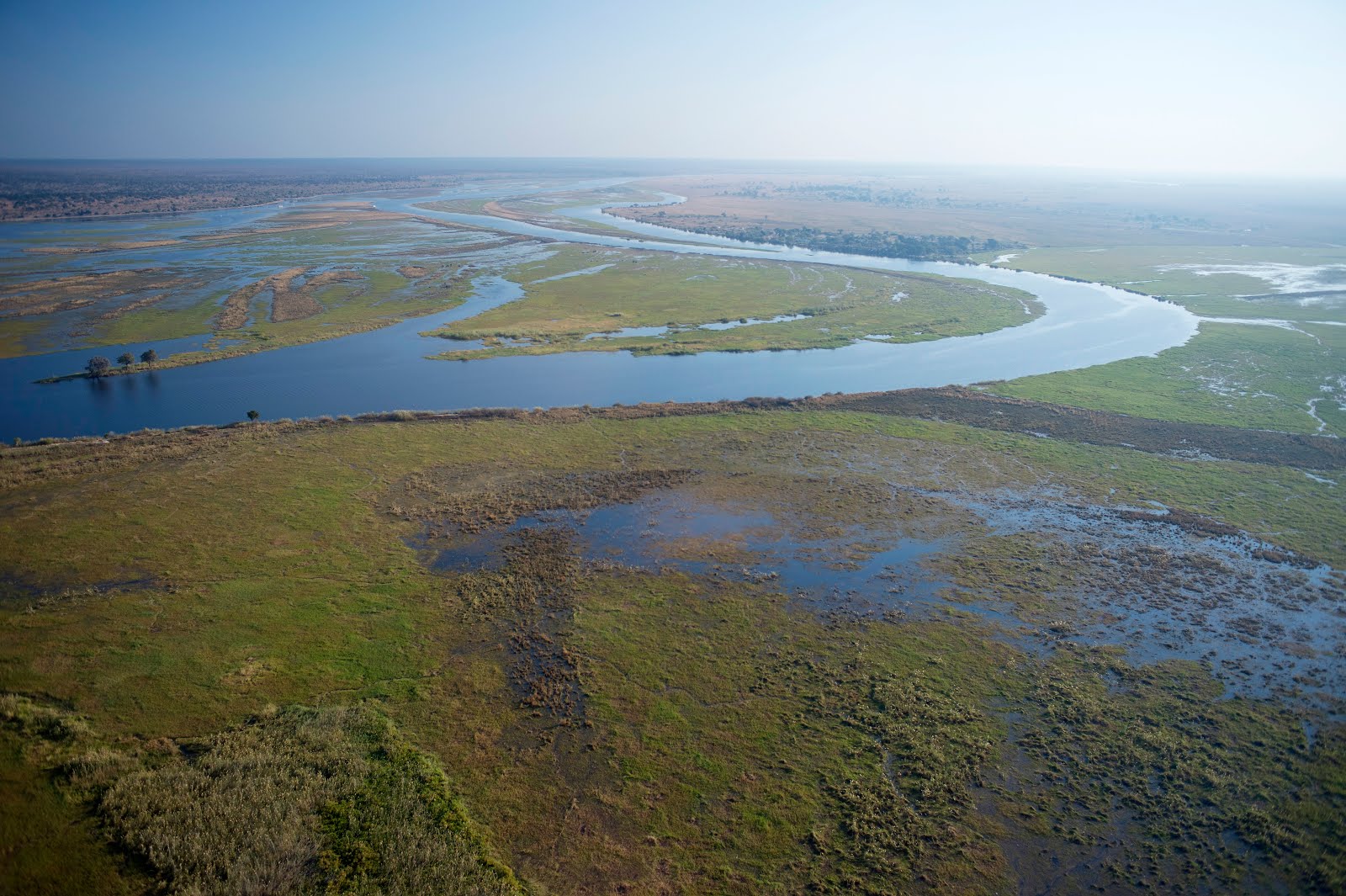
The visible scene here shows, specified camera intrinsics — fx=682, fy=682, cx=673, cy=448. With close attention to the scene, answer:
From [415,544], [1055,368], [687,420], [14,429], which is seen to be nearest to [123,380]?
[14,429]

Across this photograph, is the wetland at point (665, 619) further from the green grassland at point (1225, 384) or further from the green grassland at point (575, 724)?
the green grassland at point (1225, 384)

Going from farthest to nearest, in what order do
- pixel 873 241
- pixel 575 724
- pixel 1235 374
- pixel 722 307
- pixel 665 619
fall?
pixel 873 241 < pixel 722 307 < pixel 1235 374 < pixel 665 619 < pixel 575 724

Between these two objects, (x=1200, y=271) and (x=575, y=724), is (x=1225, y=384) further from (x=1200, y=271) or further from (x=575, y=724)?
(x=1200, y=271)

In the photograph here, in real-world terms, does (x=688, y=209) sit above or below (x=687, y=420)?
above

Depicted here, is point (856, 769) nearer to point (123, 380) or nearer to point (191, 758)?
point (191, 758)

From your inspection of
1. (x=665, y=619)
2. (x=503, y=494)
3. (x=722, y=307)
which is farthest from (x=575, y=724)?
(x=722, y=307)

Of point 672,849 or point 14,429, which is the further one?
point 14,429
